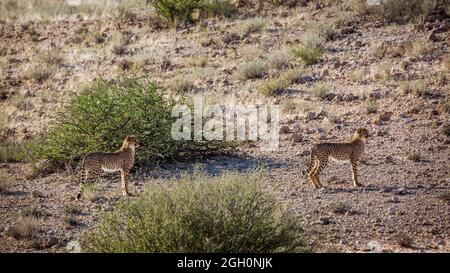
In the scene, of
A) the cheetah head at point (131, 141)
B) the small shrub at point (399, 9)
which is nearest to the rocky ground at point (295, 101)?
the small shrub at point (399, 9)

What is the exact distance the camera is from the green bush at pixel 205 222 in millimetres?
7625

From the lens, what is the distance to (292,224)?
322 inches

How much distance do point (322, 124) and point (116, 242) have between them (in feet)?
26.8

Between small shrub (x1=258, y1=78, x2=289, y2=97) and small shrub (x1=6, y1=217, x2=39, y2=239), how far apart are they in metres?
8.30

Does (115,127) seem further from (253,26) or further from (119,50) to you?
(253,26)

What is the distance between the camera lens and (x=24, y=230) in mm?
10203

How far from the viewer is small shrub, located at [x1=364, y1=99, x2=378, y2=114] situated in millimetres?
15562

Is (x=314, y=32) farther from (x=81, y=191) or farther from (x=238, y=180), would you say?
(x=238, y=180)

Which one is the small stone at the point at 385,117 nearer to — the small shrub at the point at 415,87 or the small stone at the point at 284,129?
the small shrub at the point at 415,87

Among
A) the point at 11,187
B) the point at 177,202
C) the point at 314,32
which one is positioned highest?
the point at 314,32

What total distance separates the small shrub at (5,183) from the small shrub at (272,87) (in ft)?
21.9

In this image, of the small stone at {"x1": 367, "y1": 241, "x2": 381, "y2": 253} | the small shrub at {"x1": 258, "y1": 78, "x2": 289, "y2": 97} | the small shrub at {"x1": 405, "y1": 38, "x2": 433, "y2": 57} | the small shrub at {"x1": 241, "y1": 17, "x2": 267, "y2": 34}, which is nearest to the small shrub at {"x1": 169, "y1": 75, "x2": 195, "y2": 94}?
the small shrub at {"x1": 258, "y1": 78, "x2": 289, "y2": 97}

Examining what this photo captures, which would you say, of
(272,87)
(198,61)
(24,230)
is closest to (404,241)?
(24,230)

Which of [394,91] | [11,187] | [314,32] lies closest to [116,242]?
[11,187]
